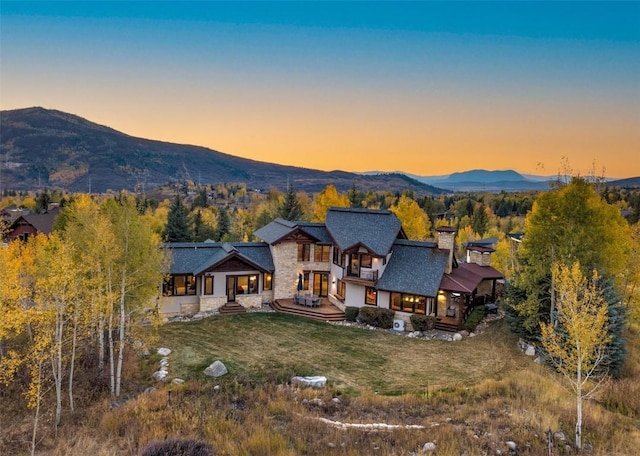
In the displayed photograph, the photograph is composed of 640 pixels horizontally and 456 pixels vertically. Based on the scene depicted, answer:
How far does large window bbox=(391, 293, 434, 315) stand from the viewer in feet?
83.4

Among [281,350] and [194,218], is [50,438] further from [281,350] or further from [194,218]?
[194,218]

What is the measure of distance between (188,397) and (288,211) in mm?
35097

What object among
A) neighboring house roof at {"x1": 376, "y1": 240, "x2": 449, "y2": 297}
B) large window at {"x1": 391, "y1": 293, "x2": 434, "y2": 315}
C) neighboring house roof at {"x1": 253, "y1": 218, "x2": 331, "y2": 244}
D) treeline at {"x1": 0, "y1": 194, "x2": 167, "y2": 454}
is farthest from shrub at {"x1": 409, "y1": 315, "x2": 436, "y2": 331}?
treeline at {"x1": 0, "y1": 194, "x2": 167, "y2": 454}

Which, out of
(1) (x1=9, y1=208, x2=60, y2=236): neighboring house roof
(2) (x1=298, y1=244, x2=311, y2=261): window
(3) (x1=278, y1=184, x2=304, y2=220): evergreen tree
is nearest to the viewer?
(2) (x1=298, y1=244, x2=311, y2=261): window

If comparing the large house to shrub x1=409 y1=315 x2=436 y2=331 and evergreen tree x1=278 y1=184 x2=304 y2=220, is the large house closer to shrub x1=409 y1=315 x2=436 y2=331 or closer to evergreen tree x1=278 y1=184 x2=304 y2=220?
shrub x1=409 y1=315 x2=436 y2=331

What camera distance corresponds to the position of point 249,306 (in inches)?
1120

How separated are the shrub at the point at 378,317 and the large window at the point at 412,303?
775mm

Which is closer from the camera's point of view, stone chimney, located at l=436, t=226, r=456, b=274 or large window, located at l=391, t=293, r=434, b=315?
large window, located at l=391, t=293, r=434, b=315

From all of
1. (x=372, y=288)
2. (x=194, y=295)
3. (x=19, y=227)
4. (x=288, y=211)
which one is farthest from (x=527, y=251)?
(x=19, y=227)

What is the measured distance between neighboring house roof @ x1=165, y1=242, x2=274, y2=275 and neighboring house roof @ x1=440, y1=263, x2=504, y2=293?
12.8 metres

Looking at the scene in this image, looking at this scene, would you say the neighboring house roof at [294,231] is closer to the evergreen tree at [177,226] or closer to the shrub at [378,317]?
the shrub at [378,317]

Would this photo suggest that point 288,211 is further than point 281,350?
Yes

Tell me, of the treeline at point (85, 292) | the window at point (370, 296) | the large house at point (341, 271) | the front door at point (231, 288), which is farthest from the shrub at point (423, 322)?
the treeline at point (85, 292)

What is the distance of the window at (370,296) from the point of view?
88.8 ft
